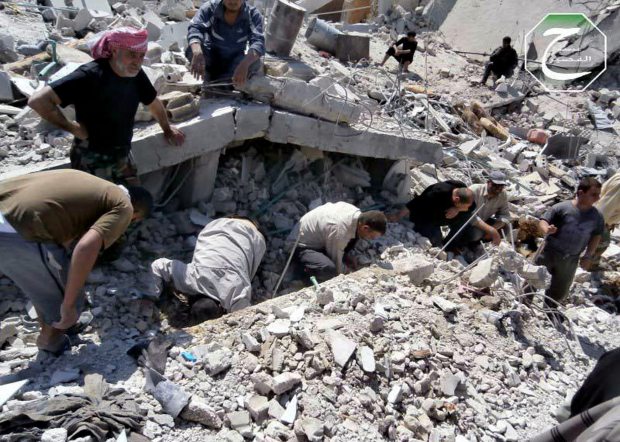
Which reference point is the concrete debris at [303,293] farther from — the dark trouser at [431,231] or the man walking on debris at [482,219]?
the man walking on debris at [482,219]

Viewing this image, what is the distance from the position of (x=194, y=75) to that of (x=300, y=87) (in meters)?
1.10

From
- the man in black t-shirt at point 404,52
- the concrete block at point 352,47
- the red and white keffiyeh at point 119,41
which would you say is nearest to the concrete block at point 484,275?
the red and white keffiyeh at point 119,41

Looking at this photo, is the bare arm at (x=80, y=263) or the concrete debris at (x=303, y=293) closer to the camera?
the bare arm at (x=80, y=263)

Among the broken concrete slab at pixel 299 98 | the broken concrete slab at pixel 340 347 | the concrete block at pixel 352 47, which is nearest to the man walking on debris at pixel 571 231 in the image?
the broken concrete slab at pixel 299 98

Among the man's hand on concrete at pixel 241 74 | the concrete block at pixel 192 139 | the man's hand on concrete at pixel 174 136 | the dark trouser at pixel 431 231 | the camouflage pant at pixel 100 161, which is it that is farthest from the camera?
the dark trouser at pixel 431 231

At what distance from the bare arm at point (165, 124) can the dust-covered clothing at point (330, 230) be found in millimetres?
1461

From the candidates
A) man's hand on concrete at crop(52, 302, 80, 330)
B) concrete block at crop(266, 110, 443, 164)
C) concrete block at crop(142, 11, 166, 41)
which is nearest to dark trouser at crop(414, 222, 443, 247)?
concrete block at crop(266, 110, 443, 164)

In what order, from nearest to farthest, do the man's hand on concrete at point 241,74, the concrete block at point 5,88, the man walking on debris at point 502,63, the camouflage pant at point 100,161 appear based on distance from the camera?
the camouflage pant at point 100,161, the concrete block at point 5,88, the man's hand on concrete at point 241,74, the man walking on debris at point 502,63

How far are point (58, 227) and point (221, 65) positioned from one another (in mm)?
3151

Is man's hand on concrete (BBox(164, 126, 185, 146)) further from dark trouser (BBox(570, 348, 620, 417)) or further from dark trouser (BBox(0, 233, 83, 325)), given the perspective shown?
dark trouser (BBox(570, 348, 620, 417))

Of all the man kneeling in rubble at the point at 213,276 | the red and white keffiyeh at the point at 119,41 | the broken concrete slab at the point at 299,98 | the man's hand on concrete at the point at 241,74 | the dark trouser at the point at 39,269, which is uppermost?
the red and white keffiyeh at the point at 119,41

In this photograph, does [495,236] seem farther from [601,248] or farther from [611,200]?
[611,200]

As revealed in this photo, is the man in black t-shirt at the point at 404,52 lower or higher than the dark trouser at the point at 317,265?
higher

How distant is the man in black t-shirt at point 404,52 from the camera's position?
12430 mm
